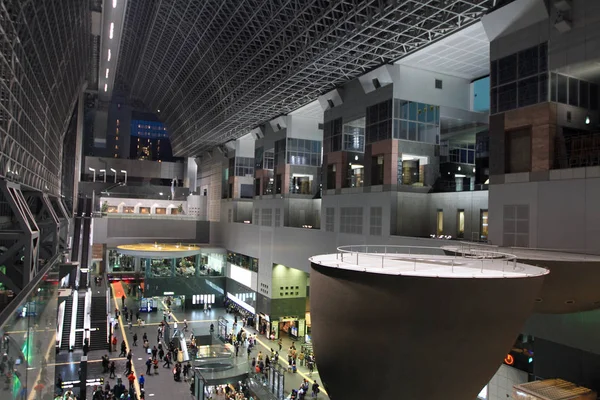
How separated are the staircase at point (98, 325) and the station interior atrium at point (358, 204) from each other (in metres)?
0.16

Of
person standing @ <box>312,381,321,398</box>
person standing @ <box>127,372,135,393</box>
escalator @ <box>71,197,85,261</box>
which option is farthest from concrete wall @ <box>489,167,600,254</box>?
escalator @ <box>71,197,85,261</box>

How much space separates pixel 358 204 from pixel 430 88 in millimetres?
9535

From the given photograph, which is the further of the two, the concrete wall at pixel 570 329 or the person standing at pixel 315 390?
the person standing at pixel 315 390

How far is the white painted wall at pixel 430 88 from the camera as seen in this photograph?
2933cm

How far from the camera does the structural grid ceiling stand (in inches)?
917

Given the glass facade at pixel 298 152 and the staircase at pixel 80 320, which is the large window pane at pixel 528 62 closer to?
the glass facade at pixel 298 152

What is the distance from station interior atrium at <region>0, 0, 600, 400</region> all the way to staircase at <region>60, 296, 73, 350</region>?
0.45ft

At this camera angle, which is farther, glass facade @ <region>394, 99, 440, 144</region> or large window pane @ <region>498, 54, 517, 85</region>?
glass facade @ <region>394, 99, 440, 144</region>

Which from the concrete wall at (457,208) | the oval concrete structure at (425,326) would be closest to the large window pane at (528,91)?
the concrete wall at (457,208)

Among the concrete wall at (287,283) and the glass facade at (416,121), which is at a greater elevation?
the glass facade at (416,121)

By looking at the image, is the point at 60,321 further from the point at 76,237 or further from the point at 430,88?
the point at 430,88

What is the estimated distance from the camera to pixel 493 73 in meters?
21.2

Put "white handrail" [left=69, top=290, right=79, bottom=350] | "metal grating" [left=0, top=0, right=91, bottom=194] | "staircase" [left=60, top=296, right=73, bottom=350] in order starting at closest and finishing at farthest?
"metal grating" [left=0, top=0, right=91, bottom=194], "white handrail" [left=69, top=290, right=79, bottom=350], "staircase" [left=60, top=296, right=73, bottom=350]

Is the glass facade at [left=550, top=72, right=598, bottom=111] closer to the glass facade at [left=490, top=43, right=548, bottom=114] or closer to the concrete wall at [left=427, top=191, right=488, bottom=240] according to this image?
the glass facade at [left=490, top=43, right=548, bottom=114]
